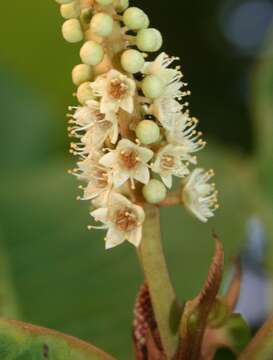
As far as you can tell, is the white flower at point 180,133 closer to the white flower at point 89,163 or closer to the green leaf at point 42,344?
the white flower at point 89,163

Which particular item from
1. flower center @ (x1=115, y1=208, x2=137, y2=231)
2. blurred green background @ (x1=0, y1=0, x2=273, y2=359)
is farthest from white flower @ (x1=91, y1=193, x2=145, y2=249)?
blurred green background @ (x1=0, y1=0, x2=273, y2=359)

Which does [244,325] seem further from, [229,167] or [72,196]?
[229,167]

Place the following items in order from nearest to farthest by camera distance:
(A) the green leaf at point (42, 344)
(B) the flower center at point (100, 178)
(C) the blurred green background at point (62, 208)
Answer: (A) the green leaf at point (42, 344) → (B) the flower center at point (100, 178) → (C) the blurred green background at point (62, 208)

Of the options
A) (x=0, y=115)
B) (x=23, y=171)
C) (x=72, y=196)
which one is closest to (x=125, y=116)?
(x=72, y=196)

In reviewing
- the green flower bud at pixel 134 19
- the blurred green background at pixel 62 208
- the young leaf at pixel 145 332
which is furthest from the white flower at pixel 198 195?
the blurred green background at pixel 62 208

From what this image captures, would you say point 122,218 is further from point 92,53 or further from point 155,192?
point 92,53

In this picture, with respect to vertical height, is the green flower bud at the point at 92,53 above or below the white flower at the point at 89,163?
above

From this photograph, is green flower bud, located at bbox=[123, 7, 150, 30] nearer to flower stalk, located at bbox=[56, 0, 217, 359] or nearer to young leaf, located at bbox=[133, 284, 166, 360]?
flower stalk, located at bbox=[56, 0, 217, 359]
